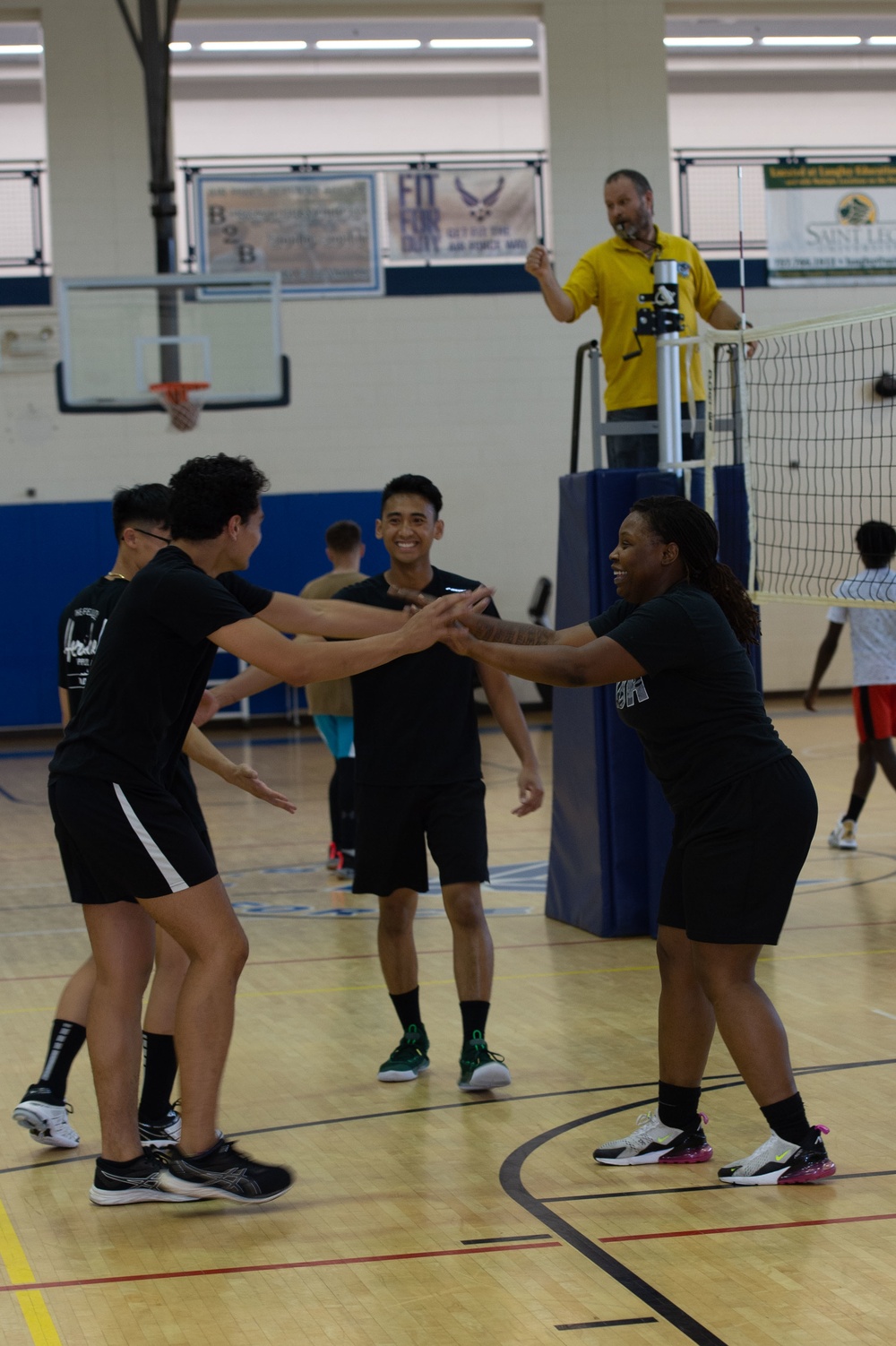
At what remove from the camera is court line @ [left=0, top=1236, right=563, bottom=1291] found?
Answer: 3215 millimetres

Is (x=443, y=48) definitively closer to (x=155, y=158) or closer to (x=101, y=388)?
(x=155, y=158)

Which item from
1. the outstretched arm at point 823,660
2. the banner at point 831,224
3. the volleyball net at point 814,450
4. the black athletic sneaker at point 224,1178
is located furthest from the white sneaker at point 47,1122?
the banner at point 831,224

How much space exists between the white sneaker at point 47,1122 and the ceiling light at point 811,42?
16809 millimetres

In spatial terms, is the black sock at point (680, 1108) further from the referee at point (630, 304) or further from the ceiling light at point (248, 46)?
the ceiling light at point (248, 46)

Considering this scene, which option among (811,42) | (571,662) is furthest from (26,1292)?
(811,42)

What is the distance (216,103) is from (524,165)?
3.89 meters

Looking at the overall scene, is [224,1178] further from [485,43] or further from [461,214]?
[485,43]

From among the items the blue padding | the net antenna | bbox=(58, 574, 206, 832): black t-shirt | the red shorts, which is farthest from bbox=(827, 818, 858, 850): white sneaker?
the blue padding

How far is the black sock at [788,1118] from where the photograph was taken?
360 cm

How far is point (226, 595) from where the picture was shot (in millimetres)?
3545

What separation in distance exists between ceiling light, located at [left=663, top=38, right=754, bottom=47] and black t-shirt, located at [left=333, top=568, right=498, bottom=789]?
14.9 metres

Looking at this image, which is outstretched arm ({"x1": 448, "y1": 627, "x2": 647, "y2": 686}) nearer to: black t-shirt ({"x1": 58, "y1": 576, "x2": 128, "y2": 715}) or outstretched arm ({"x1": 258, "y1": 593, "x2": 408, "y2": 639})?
outstretched arm ({"x1": 258, "y1": 593, "x2": 408, "y2": 639})

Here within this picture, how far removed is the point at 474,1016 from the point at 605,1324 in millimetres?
1689

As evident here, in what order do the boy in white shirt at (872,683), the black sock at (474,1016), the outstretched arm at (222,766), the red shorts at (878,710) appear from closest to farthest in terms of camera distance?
1. the outstretched arm at (222,766)
2. the black sock at (474,1016)
3. the boy in white shirt at (872,683)
4. the red shorts at (878,710)
